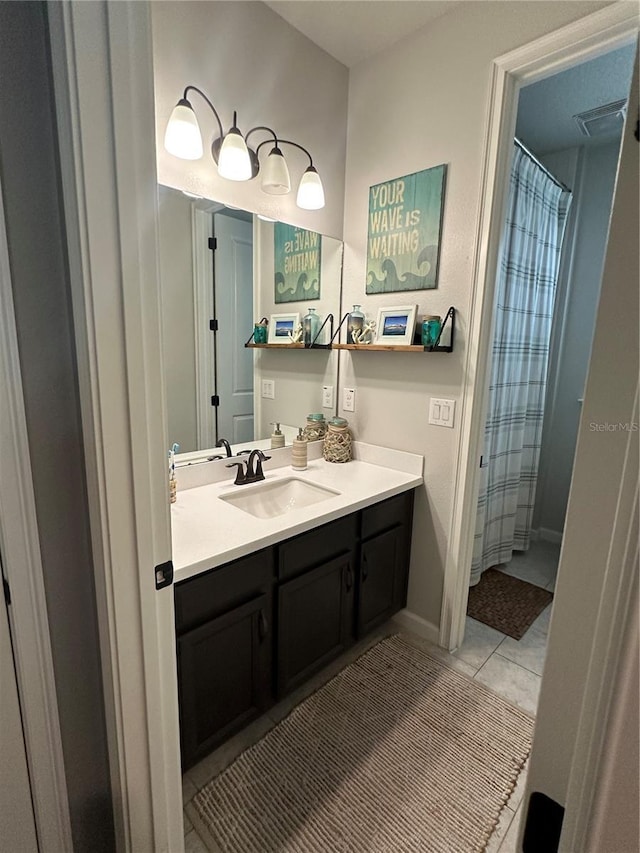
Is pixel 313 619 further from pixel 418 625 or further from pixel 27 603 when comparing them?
pixel 27 603

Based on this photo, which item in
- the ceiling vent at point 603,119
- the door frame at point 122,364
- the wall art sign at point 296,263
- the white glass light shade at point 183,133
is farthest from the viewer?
the ceiling vent at point 603,119

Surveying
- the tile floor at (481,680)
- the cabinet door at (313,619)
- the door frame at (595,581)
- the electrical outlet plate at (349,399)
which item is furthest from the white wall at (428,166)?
the door frame at (595,581)

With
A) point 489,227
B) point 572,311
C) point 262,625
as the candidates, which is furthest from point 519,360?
point 262,625

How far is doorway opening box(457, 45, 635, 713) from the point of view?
2.00 m

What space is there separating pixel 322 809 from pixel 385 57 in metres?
2.92

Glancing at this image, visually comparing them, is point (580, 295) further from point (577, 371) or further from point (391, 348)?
point (391, 348)

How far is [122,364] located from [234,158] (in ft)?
3.77

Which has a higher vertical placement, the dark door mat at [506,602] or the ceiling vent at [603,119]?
the ceiling vent at [603,119]

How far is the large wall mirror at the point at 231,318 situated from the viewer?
160cm

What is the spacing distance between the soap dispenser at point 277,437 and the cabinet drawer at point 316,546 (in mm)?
609

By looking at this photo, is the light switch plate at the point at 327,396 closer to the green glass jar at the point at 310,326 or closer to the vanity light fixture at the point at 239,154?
the green glass jar at the point at 310,326

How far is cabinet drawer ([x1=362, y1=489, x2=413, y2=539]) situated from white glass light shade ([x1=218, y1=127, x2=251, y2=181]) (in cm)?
141

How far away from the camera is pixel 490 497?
256 cm

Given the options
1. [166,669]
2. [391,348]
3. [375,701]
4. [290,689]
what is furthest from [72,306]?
[375,701]
